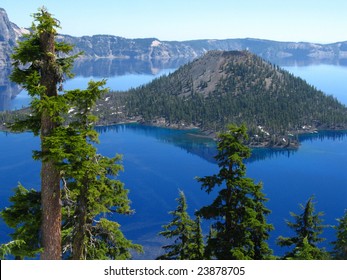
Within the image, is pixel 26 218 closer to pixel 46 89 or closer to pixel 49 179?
pixel 49 179

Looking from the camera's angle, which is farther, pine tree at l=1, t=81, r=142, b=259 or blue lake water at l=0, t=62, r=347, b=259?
blue lake water at l=0, t=62, r=347, b=259

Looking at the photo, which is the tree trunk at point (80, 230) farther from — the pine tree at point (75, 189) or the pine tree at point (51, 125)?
the pine tree at point (51, 125)

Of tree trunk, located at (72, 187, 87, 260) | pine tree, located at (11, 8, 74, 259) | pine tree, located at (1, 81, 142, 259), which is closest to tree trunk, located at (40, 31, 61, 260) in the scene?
pine tree, located at (11, 8, 74, 259)

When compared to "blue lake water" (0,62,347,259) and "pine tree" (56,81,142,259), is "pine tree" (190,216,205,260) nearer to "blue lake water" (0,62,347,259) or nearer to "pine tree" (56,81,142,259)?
"pine tree" (56,81,142,259)

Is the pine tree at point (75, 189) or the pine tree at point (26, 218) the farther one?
the pine tree at point (26, 218)

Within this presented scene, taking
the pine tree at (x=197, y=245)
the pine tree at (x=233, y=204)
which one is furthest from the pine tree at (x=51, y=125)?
the pine tree at (x=197, y=245)

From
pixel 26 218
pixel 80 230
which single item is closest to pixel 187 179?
pixel 80 230

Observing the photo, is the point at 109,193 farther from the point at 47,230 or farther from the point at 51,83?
the point at 51,83
